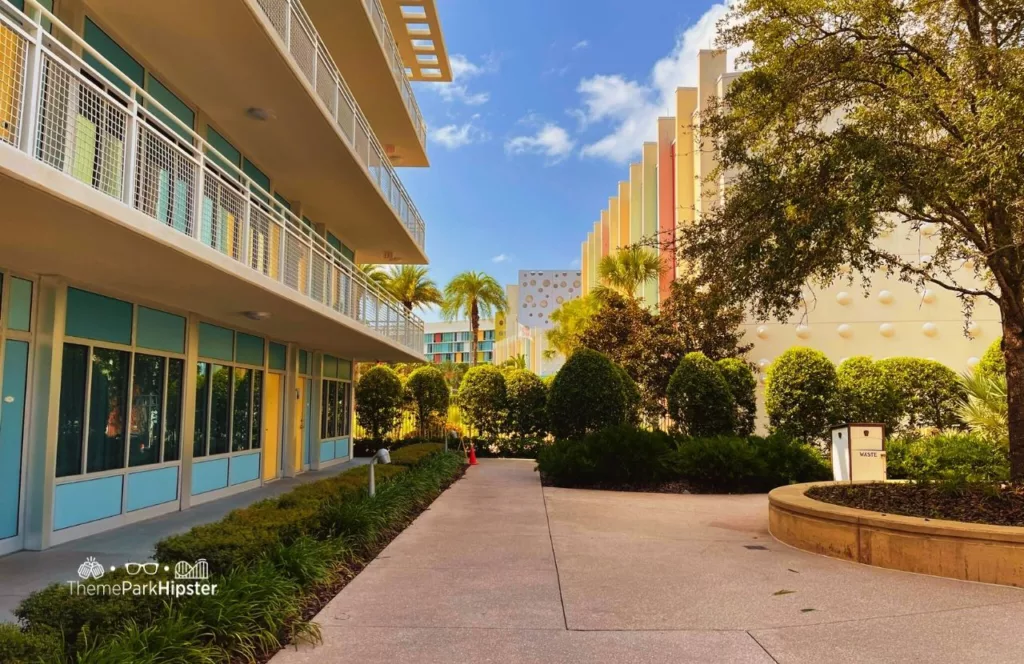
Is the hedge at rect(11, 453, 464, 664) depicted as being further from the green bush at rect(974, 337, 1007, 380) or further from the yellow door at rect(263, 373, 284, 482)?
the green bush at rect(974, 337, 1007, 380)

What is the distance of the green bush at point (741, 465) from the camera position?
13.8 m

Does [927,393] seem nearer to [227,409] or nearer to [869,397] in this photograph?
[869,397]

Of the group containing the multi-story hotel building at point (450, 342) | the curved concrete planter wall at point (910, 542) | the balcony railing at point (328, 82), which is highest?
the multi-story hotel building at point (450, 342)

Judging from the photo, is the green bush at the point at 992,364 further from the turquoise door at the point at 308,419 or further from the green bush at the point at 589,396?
the turquoise door at the point at 308,419

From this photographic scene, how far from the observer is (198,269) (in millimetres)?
7629

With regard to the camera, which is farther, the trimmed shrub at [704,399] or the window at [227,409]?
the trimmed shrub at [704,399]

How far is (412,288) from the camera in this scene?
41.0m

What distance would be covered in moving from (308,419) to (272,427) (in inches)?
95.6

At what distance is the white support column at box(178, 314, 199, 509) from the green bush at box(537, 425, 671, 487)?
731 cm

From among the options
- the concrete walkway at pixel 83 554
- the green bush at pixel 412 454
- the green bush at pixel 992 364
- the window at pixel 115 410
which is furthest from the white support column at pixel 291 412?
the green bush at pixel 992 364

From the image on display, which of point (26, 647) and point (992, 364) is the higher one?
point (992, 364)

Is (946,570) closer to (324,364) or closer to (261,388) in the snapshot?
(261,388)

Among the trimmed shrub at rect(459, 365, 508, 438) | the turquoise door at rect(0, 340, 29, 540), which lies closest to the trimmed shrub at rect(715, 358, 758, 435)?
the trimmed shrub at rect(459, 365, 508, 438)

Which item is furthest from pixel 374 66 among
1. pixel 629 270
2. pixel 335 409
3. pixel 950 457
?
pixel 629 270
